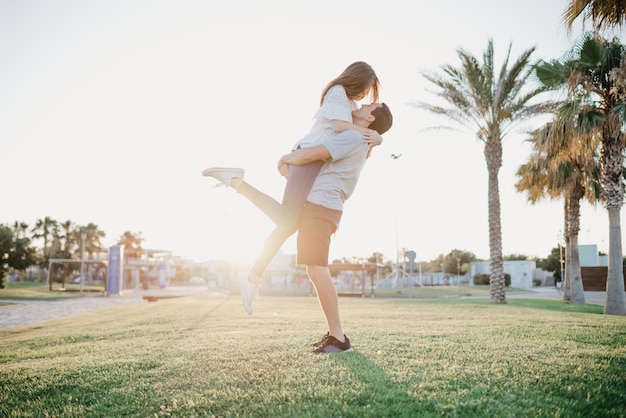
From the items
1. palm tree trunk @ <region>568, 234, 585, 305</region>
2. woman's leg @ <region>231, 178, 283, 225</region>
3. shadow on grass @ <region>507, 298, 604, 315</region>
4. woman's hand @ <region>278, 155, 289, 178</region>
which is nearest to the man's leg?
woman's leg @ <region>231, 178, 283, 225</region>

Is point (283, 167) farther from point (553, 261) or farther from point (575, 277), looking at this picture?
point (553, 261)

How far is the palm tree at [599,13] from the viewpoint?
8.43 m

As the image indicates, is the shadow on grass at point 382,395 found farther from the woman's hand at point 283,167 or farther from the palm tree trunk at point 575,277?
the palm tree trunk at point 575,277

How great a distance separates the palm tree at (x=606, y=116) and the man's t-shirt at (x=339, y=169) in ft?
40.0

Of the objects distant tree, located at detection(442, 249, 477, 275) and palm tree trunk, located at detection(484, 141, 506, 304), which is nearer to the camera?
palm tree trunk, located at detection(484, 141, 506, 304)

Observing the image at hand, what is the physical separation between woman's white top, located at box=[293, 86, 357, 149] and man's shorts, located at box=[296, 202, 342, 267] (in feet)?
1.76

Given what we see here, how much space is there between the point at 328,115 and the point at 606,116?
1272 cm

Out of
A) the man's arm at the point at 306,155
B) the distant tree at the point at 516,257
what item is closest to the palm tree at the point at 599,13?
the man's arm at the point at 306,155

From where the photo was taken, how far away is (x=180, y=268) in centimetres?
8725

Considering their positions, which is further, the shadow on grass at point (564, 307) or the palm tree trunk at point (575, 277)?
the palm tree trunk at point (575, 277)

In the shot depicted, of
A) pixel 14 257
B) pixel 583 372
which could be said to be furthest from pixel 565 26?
pixel 14 257

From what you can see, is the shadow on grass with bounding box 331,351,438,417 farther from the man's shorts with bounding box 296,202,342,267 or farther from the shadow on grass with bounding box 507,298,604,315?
the shadow on grass with bounding box 507,298,604,315

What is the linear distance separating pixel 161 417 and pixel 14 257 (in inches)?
2286

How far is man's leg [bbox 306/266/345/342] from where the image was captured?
309 cm
